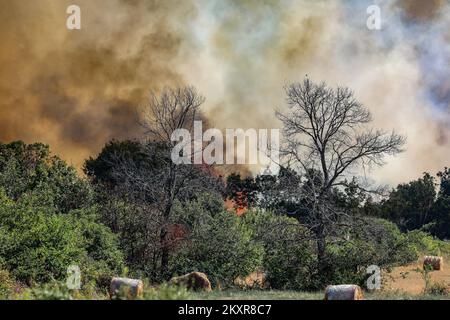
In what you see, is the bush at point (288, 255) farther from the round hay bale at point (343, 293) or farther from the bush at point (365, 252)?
the round hay bale at point (343, 293)

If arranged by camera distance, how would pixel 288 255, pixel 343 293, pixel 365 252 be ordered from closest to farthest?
1. pixel 343 293
2. pixel 365 252
3. pixel 288 255

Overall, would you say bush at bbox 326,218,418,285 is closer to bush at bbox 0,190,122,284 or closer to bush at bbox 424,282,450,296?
bush at bbox 424,282,450,296

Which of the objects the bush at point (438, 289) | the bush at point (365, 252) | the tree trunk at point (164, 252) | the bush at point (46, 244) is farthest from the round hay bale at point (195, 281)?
the bush at point (438, 289)

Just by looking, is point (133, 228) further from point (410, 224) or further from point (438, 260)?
point (410, 224)

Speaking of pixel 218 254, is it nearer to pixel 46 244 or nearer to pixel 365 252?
pixel 365 252

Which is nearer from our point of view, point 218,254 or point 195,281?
point 195,281

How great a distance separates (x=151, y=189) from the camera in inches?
1183

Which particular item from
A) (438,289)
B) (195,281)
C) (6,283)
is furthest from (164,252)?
(438,289)

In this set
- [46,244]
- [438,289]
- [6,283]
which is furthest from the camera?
[46,244]

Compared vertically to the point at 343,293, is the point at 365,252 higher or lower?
higher

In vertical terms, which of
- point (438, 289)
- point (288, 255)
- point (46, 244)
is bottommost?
point (438, 289)

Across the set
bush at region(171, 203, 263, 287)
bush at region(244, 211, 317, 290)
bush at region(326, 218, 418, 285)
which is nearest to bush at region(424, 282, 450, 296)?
bush at region(326, 218, 418, 285)
